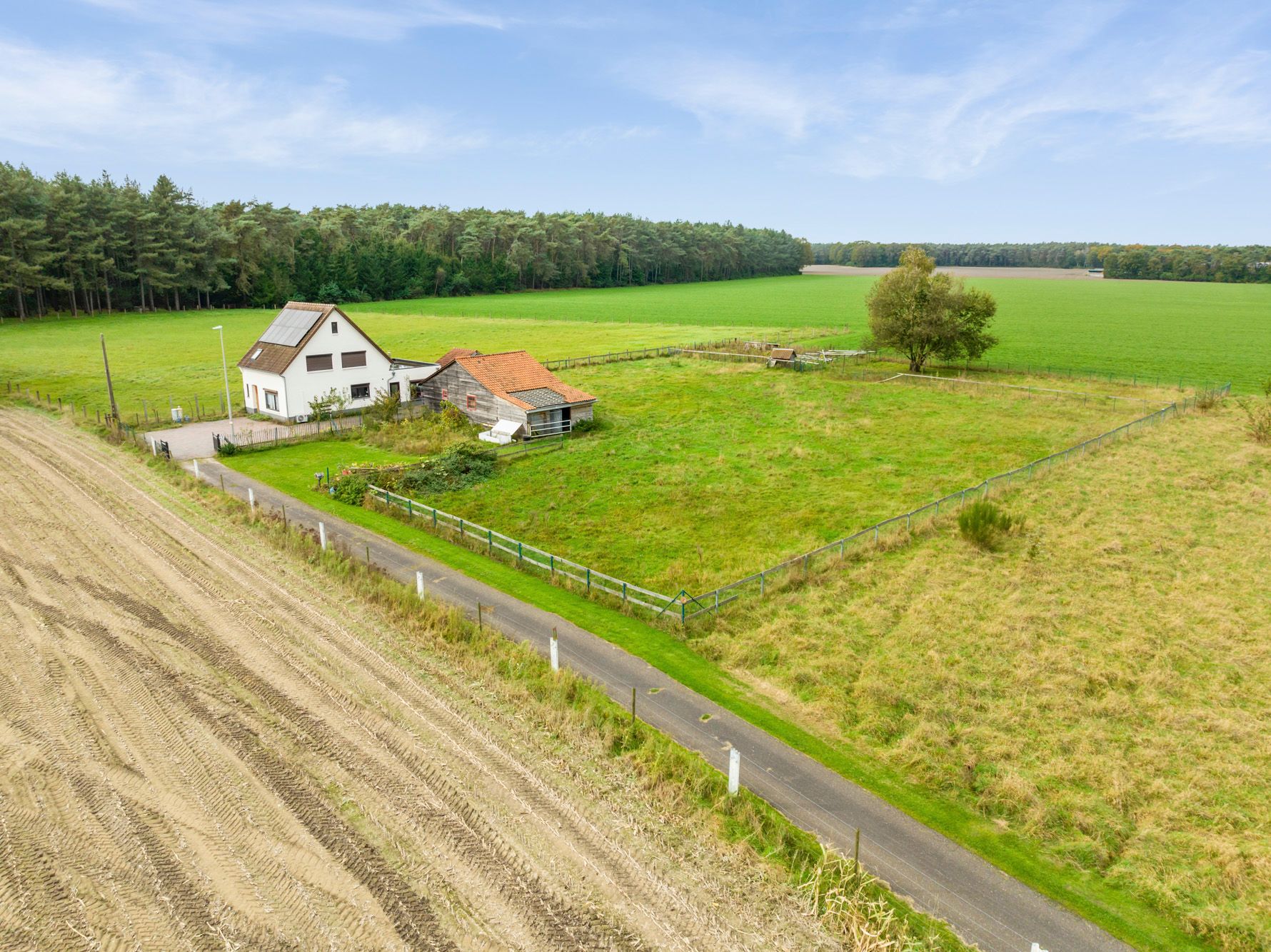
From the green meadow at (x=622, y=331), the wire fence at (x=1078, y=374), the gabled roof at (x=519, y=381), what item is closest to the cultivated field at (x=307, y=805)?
the gabled roof at (x=519, y=381)

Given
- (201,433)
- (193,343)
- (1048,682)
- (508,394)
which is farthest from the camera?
(193,343)

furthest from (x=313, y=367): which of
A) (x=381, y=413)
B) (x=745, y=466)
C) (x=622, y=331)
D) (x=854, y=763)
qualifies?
(x=622, y=331)

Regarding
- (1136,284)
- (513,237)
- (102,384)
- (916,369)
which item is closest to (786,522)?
(916,369)

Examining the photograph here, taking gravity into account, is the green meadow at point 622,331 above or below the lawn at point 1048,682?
above

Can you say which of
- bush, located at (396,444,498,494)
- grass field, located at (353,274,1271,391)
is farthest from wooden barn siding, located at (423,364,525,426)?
grass field, located at (353,274,1271,391)

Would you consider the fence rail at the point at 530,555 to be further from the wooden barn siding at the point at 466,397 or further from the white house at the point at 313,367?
the white house at the point at 313,367

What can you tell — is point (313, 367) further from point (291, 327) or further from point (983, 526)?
point (983, 526)
